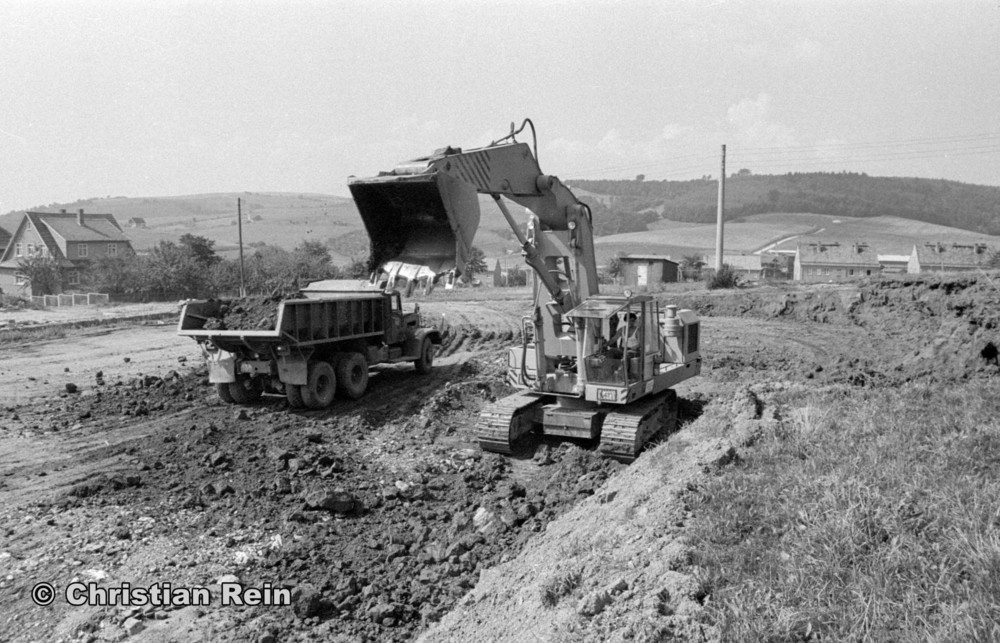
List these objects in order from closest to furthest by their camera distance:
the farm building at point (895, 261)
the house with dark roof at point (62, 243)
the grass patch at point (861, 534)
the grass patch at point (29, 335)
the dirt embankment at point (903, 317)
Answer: the grass patch at point (861, 534) < the dirt embankment at point (903, 317) < the grass patch at point (29, 335) < the house with dark roof at point (62, 243) < the farm building at point (895, 261)

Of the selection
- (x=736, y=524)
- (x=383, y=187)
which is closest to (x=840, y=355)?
(x=383, y=187)

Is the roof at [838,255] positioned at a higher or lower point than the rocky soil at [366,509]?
higher

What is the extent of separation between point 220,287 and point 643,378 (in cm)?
4040

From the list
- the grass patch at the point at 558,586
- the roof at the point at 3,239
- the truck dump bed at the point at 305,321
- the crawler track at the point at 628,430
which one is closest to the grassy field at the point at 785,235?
the roof at the point at 3,239

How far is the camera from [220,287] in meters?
46.0

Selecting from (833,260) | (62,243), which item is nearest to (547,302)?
(833,260)

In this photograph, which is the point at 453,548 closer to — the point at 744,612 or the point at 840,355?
the point at 744,612

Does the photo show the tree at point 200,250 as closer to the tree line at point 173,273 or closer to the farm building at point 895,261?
the tree line at point 173,273

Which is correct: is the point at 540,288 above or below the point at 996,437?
above

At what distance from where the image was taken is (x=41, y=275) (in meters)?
48.2

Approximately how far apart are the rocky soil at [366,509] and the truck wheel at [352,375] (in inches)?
12.7

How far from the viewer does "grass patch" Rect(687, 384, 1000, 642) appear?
3.85 m

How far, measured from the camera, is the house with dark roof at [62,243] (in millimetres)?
54844

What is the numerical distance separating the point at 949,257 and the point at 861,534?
2259 inches
